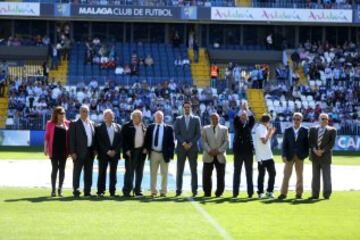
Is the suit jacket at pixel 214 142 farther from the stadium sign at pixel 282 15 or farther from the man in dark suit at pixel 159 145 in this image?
the stadium sign at pixel 282 15

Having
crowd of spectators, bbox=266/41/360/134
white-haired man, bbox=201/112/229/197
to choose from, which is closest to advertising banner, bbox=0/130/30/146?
crowd of spectators, bbox=266/41/360/134

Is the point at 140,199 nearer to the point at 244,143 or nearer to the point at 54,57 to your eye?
the point at 244,143

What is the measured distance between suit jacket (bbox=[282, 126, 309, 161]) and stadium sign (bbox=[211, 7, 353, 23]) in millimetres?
30504

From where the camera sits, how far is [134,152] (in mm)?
17875

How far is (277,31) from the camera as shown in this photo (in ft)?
171

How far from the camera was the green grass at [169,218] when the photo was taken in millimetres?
12570

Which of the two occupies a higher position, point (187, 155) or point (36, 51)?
point (36, 51)

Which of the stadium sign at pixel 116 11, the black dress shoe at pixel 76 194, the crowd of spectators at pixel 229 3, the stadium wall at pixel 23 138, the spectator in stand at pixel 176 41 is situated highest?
the crowd of spectators at pixel 229 3

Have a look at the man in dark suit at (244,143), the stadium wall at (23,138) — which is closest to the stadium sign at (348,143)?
the stadium wall at (23,138)

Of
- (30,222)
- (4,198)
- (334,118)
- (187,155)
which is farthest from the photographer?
(334,118)

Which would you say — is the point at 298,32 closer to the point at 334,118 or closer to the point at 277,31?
the point at 277,31

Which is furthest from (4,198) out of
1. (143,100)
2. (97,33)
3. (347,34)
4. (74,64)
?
(347,34)

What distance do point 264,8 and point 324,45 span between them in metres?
4.87

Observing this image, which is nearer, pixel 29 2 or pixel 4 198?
pixel 4 198
